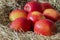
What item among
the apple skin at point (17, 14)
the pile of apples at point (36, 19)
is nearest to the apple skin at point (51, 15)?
Answer: the pile of apples at point (36, 19)

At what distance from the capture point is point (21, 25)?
1196 mm

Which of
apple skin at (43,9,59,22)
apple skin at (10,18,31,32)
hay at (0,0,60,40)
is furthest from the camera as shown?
apple skin at (43,9,59,22)

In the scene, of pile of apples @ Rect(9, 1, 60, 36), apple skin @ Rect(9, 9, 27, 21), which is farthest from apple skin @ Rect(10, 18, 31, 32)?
apple skin @ Rect(9, 9, 27, 21)

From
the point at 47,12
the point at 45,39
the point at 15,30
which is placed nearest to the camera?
the point at 45,39

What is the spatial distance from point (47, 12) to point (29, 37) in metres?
0.30

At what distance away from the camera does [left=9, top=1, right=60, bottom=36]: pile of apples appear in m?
1.17

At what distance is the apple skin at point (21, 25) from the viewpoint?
1.18 m

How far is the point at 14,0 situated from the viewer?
5.07 ft

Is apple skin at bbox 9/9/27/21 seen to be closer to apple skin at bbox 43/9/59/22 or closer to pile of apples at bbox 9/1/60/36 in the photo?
pile of apples at bbox 9/1/60/36

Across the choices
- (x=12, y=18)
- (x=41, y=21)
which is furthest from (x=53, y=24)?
(x=12, y=18)

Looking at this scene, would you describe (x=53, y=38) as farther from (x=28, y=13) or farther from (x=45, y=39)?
(x=28, y=13)

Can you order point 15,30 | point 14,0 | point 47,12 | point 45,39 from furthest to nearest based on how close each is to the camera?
point 14,0, point 47,12, point 15,30, point 45,39

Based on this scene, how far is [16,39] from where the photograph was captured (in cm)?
107

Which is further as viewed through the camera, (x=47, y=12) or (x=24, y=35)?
(x=47, y=12)
